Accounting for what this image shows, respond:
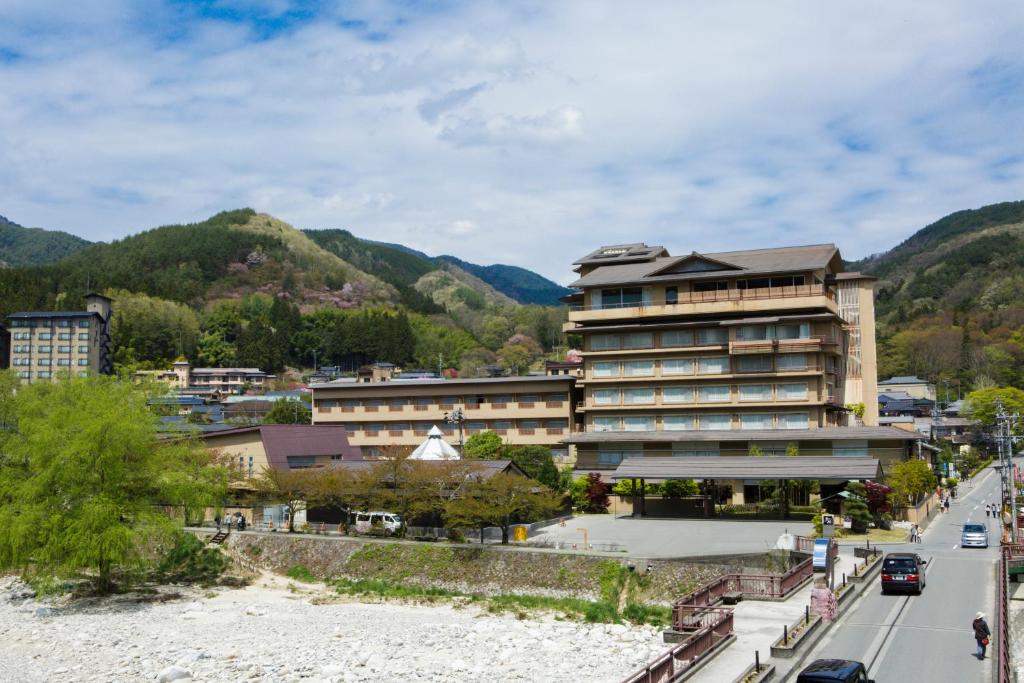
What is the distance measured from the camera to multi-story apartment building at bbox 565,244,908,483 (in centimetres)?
6003

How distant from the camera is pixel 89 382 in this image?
43188 mm

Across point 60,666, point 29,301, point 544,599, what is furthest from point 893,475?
point 29,301

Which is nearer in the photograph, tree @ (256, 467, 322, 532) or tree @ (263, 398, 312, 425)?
tree @ (256, 467, 322, 532)

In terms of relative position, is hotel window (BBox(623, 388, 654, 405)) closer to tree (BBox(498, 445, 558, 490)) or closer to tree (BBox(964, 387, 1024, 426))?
tree (BBox(498, 445, 558, 490))

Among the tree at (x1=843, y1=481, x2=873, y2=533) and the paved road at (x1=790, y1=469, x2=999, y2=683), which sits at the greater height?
the tree at (x1=843, y1=481, x2=873, y2=533)

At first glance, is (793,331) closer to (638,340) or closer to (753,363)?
(753,363)

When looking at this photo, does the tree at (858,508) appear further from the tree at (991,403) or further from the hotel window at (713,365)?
the tree at (991,403)

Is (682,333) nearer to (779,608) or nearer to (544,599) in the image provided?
(544,599)

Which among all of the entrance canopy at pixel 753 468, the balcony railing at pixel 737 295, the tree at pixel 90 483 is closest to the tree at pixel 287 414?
the balcony railing at pixel 737 295

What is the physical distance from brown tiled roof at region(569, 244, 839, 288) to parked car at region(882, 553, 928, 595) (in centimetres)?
3333

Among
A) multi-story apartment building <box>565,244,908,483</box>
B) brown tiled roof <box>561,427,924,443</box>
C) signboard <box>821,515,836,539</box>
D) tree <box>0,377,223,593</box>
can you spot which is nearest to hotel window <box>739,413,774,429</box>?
multi-story apartment building <box>565,244,908,483</box>

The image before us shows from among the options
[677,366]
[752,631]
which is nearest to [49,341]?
[677,366]

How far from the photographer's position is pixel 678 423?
207ft

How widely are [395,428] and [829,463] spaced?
126ft
